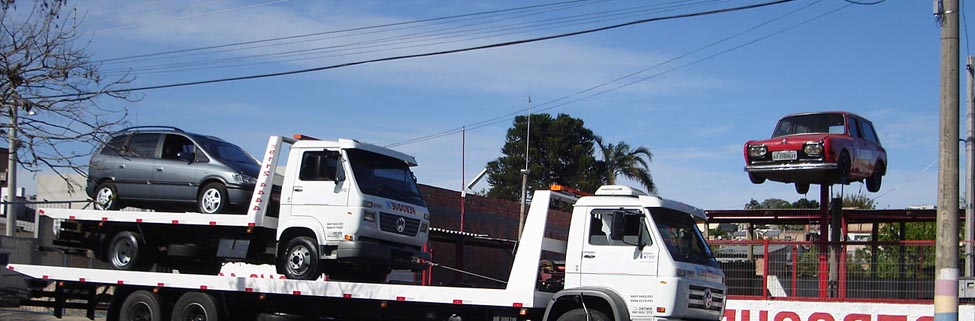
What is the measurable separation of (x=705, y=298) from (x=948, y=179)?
4.06m

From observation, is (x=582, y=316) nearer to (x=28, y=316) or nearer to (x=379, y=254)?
(x=379, y=254)

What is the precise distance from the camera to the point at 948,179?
1369cm

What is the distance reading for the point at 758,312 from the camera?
735 inches

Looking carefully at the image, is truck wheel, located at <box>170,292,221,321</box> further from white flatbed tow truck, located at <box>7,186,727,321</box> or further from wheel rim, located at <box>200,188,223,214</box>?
wheel rim, located at <box>200,188,223,214</box>

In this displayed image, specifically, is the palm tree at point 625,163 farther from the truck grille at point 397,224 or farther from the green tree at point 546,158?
the truck grille at point 397,224

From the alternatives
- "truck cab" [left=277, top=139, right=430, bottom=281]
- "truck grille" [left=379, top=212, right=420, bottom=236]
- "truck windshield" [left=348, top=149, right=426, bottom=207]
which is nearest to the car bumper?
"truck cab" [left=277, top=139, right=430, bottom=281]

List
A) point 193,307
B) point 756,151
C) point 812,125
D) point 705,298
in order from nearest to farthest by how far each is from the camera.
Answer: point 705,298, point 193,307, point 756,151, point 812,125

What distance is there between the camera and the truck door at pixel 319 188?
13805 millimetres

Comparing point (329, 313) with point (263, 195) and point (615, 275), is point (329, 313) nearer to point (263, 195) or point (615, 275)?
point (263, 195)

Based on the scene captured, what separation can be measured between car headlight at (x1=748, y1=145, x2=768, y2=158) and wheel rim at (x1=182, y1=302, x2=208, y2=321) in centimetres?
1089

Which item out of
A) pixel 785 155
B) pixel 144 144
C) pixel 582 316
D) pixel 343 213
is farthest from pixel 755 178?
pixel 144 144

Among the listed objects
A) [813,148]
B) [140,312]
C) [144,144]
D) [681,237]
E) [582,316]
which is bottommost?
[140,312]

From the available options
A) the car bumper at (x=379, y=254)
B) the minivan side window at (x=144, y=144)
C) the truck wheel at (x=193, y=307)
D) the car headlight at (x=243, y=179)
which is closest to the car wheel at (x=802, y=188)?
the car bumper at (x=379, y=254)

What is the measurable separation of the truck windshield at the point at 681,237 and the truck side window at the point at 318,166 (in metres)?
4.49
